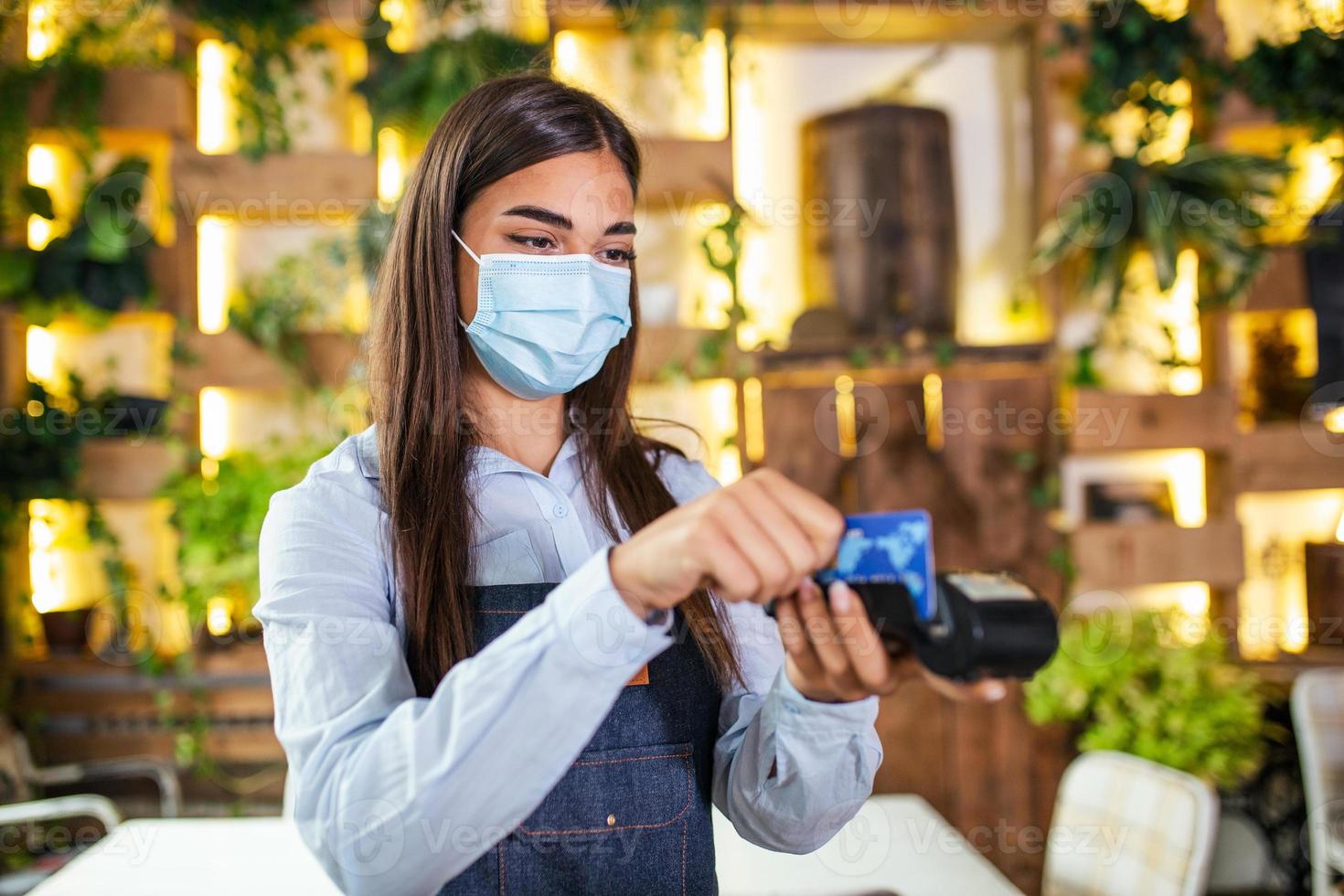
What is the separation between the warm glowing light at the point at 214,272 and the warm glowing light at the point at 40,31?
2.18 feet

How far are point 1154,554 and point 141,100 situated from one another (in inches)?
137

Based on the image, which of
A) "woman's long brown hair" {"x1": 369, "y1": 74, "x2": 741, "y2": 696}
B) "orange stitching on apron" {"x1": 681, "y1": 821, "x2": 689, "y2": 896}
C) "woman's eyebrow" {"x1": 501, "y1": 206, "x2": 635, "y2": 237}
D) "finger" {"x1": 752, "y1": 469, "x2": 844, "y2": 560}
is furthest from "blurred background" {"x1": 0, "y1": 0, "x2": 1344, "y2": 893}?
"finger" {"x1": 752, "y1": 469, "x2": 844, "y2": 560}

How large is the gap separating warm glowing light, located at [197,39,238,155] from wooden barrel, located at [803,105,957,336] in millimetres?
1959

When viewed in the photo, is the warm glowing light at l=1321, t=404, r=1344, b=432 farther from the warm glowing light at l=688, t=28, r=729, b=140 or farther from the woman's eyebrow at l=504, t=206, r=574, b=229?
the woman's eyebrow at l=504, t=206, r=574, b=229

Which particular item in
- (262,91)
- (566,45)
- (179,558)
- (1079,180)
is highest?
(566,45)

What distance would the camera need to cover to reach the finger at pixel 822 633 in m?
0.83

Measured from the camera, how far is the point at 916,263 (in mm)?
3047

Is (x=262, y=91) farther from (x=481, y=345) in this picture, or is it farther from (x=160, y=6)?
(x=481, y=345)

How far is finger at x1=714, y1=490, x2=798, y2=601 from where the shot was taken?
0.75m

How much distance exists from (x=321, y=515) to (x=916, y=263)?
94.2 inches

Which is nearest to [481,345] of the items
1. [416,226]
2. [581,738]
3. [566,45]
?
[416,226]

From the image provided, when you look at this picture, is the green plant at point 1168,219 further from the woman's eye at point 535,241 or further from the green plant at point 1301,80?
the woman's eye at point 535,241

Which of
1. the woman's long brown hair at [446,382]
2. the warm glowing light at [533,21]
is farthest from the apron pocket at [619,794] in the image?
the warm glowing light at [533,21]

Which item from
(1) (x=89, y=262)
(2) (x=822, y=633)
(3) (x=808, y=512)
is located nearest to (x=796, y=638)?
(2) (x=822, y=633)
